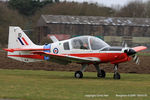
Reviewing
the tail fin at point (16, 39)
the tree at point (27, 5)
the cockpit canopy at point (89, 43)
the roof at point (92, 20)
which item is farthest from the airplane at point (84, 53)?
the tree at point (27, 5)

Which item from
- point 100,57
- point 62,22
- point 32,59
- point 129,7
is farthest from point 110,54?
point 129,7

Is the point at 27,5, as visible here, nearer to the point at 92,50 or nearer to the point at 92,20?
the point at 92,20

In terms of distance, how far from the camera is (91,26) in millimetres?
65812

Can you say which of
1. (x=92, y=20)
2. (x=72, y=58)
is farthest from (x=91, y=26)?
(x=72, y=58)

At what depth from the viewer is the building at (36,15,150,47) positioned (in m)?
63.8

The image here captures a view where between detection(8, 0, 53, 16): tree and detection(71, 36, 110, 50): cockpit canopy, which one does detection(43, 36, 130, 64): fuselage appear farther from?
detection(8, 0, 53, 16): tree

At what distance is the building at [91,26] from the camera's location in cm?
6375

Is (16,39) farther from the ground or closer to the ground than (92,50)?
farther from the ground

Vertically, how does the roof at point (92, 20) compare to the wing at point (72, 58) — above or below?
above

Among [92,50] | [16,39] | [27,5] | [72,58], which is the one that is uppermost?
[27,5]

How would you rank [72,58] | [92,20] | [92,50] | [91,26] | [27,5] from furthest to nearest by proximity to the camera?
[27,5]
[91,26]
[92,20]
[92,50]
[72,58]

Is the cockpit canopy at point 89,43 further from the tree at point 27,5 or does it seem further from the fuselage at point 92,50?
the tree at point 27,5

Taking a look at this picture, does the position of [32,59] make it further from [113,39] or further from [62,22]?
[62,22]

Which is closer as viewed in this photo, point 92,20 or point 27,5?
point 92,20
